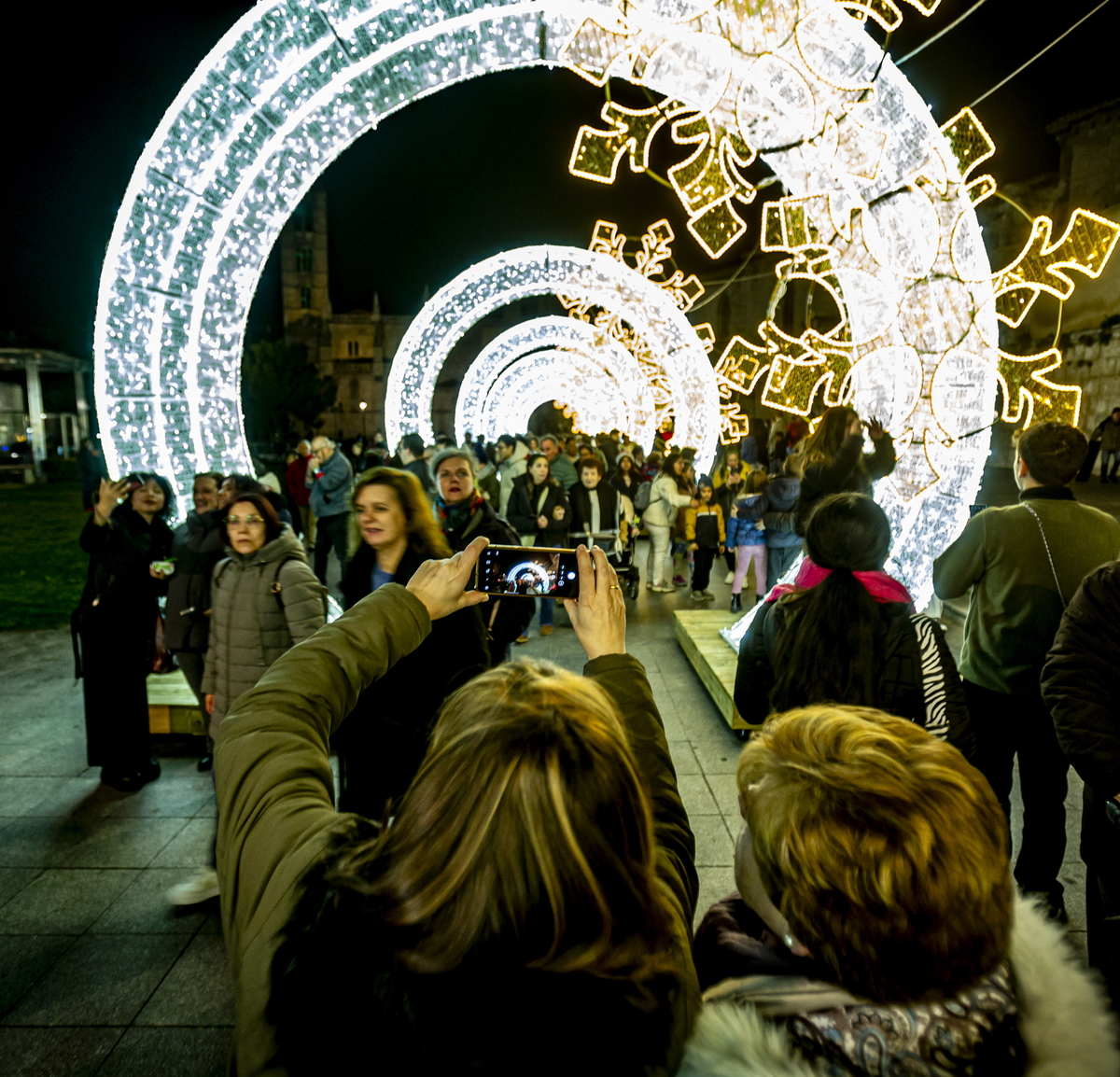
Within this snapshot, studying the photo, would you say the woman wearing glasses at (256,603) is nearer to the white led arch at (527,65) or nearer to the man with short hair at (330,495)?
the white led arch at (527,65)

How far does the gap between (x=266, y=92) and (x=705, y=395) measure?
8.58m

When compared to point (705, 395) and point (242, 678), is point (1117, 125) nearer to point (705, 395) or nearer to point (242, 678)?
point (705, 395)

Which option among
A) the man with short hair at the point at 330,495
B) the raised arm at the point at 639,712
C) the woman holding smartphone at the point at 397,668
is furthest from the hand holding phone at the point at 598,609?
the man with short hair at the point at 330,495

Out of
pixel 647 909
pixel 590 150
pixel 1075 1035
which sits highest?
pixel 590 150

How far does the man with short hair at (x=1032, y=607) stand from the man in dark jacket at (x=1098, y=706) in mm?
674

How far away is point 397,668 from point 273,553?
0.97 metres

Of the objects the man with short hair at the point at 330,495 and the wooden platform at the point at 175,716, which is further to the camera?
the man with short hair at the point at 330,495

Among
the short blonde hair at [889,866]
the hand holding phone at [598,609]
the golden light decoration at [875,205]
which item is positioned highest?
the golden light decoration at [875,205]

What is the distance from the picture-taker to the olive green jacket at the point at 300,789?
0.93m

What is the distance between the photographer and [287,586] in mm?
3072

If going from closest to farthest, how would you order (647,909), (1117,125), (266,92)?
(647,909), (266,92), (1117,125)

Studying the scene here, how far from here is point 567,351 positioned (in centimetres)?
2241

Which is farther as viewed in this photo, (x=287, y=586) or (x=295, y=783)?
(x=287, y=586)

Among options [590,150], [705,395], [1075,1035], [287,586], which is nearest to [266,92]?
[590,150]
